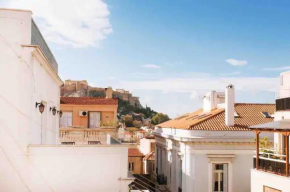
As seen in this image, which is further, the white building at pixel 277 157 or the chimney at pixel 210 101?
the chimney at pixel 210 101

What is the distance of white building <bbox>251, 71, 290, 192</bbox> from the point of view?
47.4 ft

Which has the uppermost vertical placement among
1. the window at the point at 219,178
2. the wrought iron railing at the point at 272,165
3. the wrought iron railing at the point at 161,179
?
the wrought iron railing at the point at 272,165

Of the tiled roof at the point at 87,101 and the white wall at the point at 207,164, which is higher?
the tiled roof at the point at 87,101

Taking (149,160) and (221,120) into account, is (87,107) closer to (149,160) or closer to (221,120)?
(149,160)

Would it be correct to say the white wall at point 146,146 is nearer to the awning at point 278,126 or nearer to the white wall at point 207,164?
the white wall at point 207,164

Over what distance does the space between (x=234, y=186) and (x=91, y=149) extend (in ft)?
39.4

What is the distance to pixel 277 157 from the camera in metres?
16.2

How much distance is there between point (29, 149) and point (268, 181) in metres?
10.1

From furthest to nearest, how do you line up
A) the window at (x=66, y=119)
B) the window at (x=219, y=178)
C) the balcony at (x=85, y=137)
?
the window at (x=66, y=119) < the window at (x=219, y=178) < the balcony at (x=85, y=137)

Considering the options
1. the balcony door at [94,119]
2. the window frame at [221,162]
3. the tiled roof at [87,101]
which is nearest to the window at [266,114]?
the window frame at [221,162]

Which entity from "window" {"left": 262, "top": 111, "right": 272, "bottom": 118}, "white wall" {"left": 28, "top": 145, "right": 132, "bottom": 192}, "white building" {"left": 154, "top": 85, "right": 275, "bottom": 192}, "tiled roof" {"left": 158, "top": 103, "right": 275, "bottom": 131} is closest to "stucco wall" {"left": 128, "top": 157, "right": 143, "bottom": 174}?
"tiled roof" {"left": 158, "top": 103, "right": 275, "bottom": 131}

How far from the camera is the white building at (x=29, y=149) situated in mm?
11250

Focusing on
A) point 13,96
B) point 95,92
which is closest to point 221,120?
point 13,96

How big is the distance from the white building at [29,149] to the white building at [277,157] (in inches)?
259
